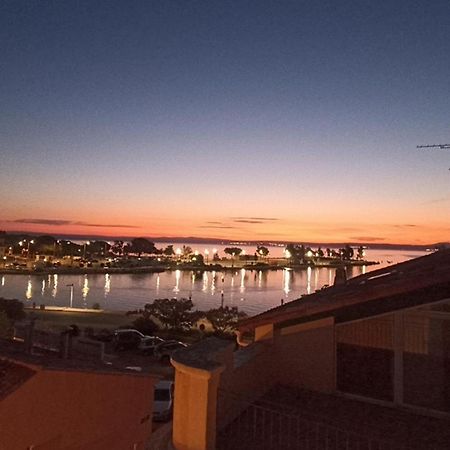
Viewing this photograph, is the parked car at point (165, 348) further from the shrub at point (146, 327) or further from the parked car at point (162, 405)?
the parked car at point (162, 405)

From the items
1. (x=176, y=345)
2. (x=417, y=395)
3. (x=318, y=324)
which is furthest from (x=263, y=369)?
(x=176, y=345)

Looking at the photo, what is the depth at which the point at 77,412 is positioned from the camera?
8133 millimetres

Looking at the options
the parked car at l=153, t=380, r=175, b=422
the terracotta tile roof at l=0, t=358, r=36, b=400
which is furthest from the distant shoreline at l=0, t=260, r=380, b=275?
the terracotta tile roof at l=0, t=358, r=36, b=400

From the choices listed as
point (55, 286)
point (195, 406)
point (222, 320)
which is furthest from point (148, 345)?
point (55, 286)

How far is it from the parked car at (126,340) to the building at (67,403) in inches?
677

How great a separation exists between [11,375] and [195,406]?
15.1ft

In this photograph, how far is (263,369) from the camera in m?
6.68

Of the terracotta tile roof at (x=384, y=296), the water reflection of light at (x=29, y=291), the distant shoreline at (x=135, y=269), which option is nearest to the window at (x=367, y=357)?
the terracotta tile roof at (x=384, y=296)

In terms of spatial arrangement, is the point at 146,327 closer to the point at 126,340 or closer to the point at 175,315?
the point at 175,315

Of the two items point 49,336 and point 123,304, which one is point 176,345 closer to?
point 49,336

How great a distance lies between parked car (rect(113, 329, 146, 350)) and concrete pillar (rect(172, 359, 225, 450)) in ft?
74.0

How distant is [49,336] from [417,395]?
7153mm

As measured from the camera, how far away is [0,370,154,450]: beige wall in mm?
7109

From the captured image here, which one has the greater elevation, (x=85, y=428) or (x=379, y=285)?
(x=379, y=285)
